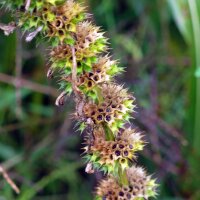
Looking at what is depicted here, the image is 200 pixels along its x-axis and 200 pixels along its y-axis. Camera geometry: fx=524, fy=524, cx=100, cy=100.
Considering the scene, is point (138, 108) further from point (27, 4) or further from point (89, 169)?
point (27, 4)

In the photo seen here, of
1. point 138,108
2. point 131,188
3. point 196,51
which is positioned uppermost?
point 196,51

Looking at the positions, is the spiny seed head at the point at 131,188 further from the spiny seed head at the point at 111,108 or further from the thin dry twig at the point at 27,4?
the thin dry twig at the point at 27,4

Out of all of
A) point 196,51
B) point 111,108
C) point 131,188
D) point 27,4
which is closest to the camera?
point 27,4

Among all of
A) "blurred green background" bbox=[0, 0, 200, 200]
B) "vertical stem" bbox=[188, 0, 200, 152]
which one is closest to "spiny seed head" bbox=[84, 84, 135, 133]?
"blurred green background" bbox=[0, 0, 200, 200]

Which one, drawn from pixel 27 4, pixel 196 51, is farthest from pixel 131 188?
pixel 196 51

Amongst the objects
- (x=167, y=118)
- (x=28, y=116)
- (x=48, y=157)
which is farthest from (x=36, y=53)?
(x=167, y=118)

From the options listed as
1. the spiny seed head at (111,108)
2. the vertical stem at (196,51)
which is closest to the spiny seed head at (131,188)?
the spiny seed head at (111,108)

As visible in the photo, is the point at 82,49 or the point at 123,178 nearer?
the point at 82,49
